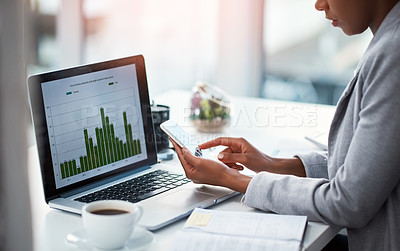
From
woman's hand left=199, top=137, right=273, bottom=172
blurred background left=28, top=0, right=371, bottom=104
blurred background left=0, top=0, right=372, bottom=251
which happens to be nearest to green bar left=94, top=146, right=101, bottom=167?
woman's hand left=199, top=137, right=273, bottom=172

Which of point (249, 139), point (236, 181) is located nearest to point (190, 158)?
point (236, 181)

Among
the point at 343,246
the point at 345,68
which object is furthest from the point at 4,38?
the point at 345,68

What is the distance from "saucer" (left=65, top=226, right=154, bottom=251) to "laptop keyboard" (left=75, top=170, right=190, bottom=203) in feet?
0.58

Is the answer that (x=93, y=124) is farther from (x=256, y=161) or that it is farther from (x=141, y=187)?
(x=256, y=161)

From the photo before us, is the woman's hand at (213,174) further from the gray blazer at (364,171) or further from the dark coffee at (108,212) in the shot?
the dark coffee at (108,212)

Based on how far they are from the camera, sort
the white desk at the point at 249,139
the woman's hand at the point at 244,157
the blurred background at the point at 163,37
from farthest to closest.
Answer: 1. the blurred background at the point at 163,37
2. the woman's hand at the point at 244,157
3. the white desk at the point at 249,139

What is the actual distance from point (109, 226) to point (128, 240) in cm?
8

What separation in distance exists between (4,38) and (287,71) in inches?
181

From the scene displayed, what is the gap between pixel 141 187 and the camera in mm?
1351

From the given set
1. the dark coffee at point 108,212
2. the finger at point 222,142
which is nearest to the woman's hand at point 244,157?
the finger at point 222,142

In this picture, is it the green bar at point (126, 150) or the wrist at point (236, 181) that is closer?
the wrist at point (236, 181)

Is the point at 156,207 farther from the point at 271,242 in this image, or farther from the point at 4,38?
the point at 4,38

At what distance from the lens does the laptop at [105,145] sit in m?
1.25

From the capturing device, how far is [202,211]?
1182 mm
